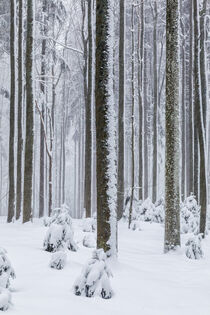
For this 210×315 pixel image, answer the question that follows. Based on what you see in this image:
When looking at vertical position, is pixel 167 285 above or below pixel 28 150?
below

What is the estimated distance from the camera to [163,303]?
4.43 m

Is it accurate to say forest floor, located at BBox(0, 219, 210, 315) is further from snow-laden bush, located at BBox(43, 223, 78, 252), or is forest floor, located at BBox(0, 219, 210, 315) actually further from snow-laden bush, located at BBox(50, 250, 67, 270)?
snow-laden bush, located at BBox(43, 223, 78, 252)

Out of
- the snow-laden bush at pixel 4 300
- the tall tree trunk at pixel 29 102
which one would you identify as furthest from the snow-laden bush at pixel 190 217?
the snow-laden bush at pixel 4 300

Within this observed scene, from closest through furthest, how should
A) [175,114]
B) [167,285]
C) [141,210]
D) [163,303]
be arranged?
[163,303], [167,285], [175,114], [141,210]

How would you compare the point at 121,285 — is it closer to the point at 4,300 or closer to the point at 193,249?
the point at 4,300

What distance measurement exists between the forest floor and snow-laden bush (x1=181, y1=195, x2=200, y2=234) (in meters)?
3.95

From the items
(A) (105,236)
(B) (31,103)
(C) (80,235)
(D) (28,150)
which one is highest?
(B) (31,103)

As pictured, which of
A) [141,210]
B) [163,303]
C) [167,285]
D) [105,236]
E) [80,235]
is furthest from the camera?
[141,210]

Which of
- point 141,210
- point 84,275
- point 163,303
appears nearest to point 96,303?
point 84,275

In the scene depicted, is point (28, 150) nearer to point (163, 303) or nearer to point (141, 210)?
point (141, 210)

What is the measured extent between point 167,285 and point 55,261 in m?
1.50

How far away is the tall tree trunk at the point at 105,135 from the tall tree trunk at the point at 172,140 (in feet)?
7.51

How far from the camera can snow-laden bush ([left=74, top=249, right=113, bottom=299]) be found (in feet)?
14.4

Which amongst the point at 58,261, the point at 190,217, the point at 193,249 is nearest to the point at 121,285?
the point at 58,261
